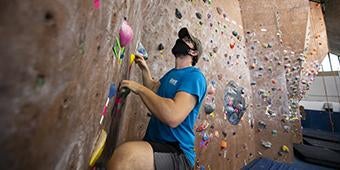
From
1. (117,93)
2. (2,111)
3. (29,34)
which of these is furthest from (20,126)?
(117,93)

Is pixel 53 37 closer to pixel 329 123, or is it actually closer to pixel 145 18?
pixel 145 18

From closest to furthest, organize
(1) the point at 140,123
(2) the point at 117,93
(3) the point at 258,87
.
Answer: (2) the point at 117,93 < (1) the point at 140,123 < (3) the point at 258,87

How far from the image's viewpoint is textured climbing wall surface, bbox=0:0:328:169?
1.07ft

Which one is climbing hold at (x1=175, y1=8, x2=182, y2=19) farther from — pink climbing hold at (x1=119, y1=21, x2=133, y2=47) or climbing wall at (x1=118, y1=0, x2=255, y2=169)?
pink climbing hold at (x1=119, y1=21, x2=133, y2=47)

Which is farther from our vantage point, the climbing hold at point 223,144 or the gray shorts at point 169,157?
the climbing hold at point 223,144

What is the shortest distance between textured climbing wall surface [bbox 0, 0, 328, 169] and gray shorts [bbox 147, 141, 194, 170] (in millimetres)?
265

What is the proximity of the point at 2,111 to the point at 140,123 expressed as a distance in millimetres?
1117

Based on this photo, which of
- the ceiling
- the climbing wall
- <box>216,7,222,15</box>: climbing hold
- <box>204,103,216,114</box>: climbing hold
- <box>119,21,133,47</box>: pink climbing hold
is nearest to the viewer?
<box>119,21,133,47</box>: pink climbing hold

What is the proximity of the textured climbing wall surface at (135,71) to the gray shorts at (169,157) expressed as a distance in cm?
26

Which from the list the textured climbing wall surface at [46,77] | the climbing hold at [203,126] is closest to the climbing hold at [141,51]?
the textured climbing wall surface at [46,77]

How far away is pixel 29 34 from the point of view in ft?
1.04

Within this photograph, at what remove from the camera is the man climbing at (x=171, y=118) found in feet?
2.72

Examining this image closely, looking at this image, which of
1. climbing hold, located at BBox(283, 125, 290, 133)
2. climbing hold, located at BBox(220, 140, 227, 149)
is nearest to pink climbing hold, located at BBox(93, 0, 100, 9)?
climbing hold, located at BBox(220, 140, 227, 149)

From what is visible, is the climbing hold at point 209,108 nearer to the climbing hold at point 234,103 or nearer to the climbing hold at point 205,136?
the climbing hold at point 205,136
